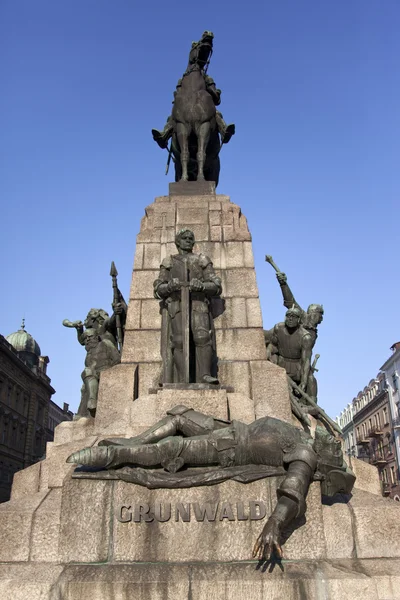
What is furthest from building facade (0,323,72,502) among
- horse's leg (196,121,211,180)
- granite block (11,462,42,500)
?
granite block (11,462,42,500)

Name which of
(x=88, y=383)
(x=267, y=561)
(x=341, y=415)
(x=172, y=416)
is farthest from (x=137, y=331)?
(x=341, y=415)

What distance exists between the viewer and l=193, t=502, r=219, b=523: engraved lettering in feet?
15.9

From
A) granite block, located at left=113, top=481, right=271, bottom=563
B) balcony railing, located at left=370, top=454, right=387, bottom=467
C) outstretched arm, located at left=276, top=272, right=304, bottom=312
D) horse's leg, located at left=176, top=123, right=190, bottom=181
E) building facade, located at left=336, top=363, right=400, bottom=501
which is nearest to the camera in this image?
granite block, located at left=113, top=481, right=271, bottom=563

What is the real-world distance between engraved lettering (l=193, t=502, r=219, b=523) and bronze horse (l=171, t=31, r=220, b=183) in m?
7.66

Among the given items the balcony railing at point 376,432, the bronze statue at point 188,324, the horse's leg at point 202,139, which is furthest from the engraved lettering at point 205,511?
the balcony railing at point 376,432

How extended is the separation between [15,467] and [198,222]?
46838 millimetres

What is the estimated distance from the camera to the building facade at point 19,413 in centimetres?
4653

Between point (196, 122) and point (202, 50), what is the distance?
187 cm

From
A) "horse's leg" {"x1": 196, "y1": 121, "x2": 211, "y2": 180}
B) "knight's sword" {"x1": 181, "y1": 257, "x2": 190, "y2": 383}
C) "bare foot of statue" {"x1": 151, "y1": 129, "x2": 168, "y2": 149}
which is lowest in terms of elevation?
"knight's sword" {"x1": 181, "y1": 257, "x2": 190, "y2": 383}

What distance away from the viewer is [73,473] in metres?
5.08

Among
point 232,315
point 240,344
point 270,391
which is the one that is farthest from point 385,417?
point 270,391

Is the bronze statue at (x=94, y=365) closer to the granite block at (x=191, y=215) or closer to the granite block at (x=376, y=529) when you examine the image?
the granite block at (x=191, y=215)

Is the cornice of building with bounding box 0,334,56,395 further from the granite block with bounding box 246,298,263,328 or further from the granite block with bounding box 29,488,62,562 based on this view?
the granite block with bounding box 29,488,62,562

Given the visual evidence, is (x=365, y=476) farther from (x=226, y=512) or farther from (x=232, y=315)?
(x=232, y=315)
